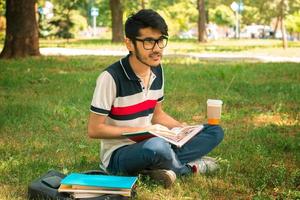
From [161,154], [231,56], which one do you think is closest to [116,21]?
[231,56]

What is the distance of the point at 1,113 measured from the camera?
6848mm

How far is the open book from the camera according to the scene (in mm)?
3795

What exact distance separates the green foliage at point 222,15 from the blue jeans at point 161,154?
178ft

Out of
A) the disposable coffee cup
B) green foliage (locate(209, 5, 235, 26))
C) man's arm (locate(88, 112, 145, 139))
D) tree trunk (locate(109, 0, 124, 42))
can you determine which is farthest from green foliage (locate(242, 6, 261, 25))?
man's arm (locate(88, 112, 145, 139))

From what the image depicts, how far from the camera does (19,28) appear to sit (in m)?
14.3

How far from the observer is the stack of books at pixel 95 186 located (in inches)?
134

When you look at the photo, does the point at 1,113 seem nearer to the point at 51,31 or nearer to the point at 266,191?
the point at 266,191

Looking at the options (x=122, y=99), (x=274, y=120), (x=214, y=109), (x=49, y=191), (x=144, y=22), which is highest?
(x=144, y=22)

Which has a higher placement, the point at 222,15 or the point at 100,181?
the point at 222,15

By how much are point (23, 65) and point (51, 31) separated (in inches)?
1046

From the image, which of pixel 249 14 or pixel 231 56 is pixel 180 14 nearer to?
pixel 249 14

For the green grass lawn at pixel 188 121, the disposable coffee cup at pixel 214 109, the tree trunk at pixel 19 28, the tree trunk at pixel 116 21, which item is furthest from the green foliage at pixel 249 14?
the disposable coffee cup at pixel 214 109

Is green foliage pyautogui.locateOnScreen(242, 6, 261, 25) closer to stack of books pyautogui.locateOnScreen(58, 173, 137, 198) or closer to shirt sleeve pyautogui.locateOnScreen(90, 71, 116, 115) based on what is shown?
shirt sleeve pyautogui.locateOnScreen(90, 71, 116, 115)

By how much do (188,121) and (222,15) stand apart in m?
53.3
